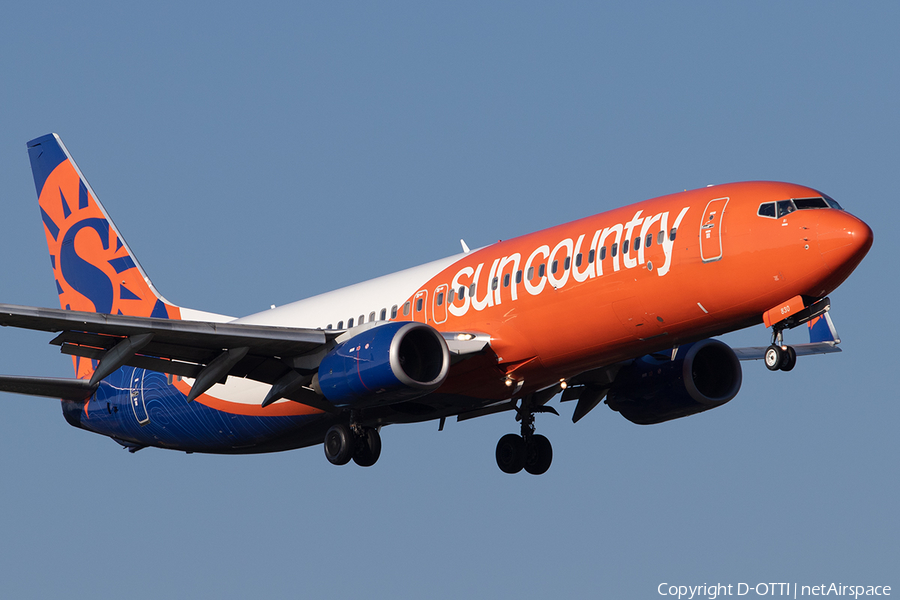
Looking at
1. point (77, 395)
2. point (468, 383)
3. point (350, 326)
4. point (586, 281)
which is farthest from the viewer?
point (77, 395)

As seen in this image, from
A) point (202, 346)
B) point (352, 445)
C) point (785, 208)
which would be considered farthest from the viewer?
point (352, 445)

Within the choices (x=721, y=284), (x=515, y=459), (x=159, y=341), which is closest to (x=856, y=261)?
(x=721, y=284)

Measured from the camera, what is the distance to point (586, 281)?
27297mm

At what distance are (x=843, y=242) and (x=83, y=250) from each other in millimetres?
25443

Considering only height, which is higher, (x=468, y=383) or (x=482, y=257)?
(x=482, y=257)

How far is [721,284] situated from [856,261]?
269cm

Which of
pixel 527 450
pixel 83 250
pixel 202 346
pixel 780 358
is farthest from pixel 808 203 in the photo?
pixel 83 250

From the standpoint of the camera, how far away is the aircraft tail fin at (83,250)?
39.3m

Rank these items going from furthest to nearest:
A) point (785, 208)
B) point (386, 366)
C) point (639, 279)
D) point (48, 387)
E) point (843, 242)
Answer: point (48, 387) → point (386, 366) → point (639, 279) → point (785, 208) → point (843, 242)

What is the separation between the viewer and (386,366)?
2742 centimetres

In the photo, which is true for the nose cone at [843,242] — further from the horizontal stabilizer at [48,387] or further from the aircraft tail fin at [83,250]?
the aircraft tail fin at [83,250]

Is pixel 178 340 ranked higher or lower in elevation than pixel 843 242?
higher

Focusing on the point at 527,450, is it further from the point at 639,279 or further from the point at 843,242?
the point at 843,242

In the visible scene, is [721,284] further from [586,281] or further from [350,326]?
[350,326]
